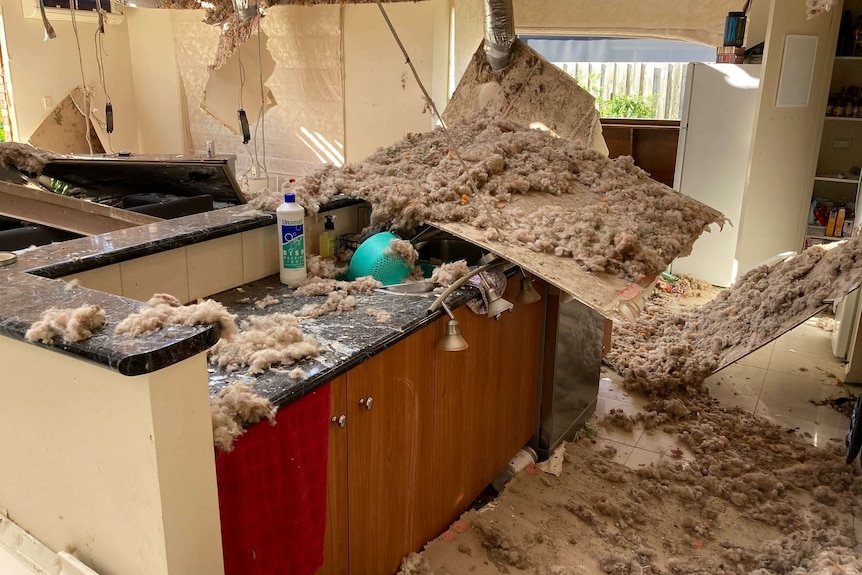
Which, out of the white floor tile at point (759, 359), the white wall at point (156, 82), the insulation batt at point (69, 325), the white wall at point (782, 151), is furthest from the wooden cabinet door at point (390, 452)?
the white wall at point (156, 82)

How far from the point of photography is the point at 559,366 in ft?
8.41

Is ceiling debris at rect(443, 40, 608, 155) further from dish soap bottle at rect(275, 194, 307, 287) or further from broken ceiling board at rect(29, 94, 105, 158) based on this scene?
broken ceiling board at rect(29, 94, 105, 158)

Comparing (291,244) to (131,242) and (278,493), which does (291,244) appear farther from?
(278,493)

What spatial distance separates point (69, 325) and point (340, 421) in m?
0.64

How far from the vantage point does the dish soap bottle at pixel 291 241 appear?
6.35 ft

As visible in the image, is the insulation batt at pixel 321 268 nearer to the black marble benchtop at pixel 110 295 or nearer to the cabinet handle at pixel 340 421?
the black marble benchtop at pixel 110 295

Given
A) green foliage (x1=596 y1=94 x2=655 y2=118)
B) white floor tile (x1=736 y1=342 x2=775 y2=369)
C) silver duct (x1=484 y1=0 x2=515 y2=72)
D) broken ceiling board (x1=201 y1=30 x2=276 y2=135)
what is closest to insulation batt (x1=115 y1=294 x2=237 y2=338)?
silver duct (x1=484 y1=0 x2=515 y2=72)

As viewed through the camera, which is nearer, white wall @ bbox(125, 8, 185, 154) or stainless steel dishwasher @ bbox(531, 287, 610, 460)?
stainless steel dishwasher @ bbox(531, 287, 610, 460)

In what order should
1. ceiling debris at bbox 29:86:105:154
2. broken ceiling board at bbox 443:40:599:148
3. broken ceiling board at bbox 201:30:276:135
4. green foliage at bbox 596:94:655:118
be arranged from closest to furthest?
broken ceiling board at bbox 443:40:599:148
broken ceiling board at bbox 201:30:276:135
ceiling debris at bbox 29:86:105:154
green foliage at bbox 596:94:655:118

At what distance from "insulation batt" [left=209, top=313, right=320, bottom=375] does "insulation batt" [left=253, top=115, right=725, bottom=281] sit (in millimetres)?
675

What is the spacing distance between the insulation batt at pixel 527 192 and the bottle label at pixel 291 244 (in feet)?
0.50

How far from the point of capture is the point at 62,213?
216 cm

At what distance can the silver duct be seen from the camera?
Result: 3221mm

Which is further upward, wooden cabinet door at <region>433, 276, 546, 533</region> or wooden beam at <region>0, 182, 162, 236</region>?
wooden beam at <region>0, 182, 162, 236</region>
